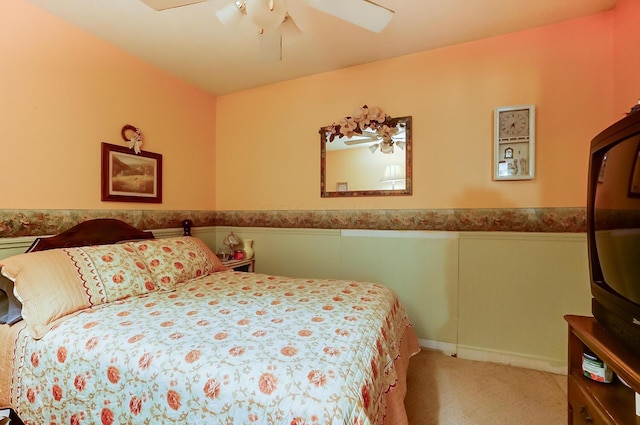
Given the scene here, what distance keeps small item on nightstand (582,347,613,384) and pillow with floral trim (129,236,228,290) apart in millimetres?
2199

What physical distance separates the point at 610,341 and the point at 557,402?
3.69 feet

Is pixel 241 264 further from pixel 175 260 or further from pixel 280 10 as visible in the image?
pixel 280 10

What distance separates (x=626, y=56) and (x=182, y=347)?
2.96 metres

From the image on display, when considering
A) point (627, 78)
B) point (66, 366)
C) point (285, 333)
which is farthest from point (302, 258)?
point (627, 78)

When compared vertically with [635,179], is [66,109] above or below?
above

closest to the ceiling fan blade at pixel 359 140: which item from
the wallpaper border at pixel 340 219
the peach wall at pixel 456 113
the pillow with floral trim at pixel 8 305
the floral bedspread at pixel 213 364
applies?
the peach wall at pixel 456 113

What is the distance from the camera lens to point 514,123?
85.9 inches

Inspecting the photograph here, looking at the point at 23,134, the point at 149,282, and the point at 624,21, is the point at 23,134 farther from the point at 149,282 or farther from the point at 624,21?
the point at 624,21

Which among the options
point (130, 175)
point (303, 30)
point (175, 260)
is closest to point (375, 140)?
point (303, 30)

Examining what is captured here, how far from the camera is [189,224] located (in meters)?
2.84

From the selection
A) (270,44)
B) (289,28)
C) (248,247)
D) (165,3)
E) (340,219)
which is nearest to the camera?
(165,3)

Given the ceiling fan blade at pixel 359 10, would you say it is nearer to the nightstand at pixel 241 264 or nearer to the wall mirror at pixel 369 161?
the wall mirror at pixel 369 161

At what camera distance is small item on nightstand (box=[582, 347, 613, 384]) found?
1.10m

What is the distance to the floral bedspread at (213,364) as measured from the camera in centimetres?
90
